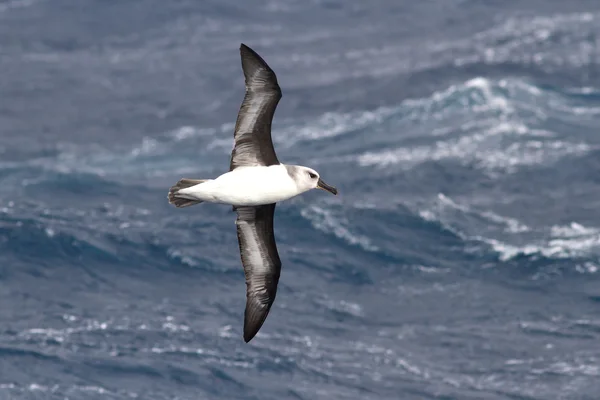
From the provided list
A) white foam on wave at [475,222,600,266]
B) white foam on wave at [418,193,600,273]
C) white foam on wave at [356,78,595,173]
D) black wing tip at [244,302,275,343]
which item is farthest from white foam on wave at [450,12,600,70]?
black wing tip at [244,302,275,343]

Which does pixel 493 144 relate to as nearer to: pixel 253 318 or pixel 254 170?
pixel 253 318

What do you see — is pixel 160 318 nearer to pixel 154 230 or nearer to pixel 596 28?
pixel 154 230

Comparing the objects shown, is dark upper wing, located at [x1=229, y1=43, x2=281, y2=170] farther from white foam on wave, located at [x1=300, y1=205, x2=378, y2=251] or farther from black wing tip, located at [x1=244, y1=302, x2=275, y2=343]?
white foam on wave, located at [x1=300, y1=205, x2=378, y2=251]

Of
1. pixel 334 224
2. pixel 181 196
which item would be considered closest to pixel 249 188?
pixel 181 196

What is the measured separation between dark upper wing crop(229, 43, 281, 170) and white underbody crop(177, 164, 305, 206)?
299 millimetres

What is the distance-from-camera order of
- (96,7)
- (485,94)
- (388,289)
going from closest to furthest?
(388,289)
(485,94)
(96,7)

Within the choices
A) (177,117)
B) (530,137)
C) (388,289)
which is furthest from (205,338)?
(177,117)

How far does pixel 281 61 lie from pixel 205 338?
31113 mm

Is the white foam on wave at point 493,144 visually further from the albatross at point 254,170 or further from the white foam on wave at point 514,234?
the albatross at point 254,170

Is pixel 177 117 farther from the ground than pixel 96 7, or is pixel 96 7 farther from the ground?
pixel 96 7

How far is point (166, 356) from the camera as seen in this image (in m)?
37.0

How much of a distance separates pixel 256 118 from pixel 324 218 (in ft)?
73.7

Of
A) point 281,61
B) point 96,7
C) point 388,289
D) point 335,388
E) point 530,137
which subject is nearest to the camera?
point 335,388

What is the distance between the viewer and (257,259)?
24875 mm
